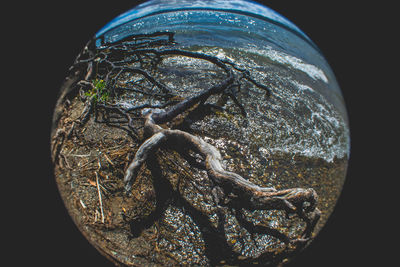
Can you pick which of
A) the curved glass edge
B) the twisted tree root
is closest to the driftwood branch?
the twisted tree root

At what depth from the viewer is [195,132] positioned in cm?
257

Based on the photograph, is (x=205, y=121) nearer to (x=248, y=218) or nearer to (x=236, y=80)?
(x=236, y=80)

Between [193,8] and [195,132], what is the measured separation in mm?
1550

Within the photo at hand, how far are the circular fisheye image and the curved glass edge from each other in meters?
0.02

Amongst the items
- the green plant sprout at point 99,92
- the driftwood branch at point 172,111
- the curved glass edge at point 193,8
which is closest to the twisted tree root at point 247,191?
the driftwood branch at point 172,111

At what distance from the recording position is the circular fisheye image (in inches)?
83.7

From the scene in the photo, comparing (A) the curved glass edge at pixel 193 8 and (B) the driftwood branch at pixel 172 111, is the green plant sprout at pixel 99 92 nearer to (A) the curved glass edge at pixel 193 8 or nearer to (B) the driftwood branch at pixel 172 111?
(B) the driftwood branch at pixel 172 111

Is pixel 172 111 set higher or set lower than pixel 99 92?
lower

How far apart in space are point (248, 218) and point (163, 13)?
256cm

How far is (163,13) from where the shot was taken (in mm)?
2830

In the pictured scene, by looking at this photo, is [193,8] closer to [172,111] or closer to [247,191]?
[172,111]

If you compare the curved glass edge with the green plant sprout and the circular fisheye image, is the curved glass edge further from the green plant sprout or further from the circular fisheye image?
the green plant sprout

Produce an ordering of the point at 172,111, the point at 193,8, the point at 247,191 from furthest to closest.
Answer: the point at 193,8
the point at 172,111
the point at 247,191

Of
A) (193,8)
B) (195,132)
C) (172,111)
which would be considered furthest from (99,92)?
(193,8)
